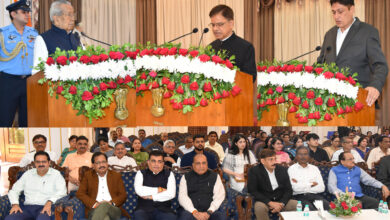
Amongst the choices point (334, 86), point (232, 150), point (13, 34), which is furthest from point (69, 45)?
point (232, 150)

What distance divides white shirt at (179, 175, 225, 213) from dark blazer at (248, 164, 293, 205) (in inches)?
21.4

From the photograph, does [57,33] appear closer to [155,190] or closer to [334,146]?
[155,190]

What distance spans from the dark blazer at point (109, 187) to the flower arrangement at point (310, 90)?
2675 millimetres

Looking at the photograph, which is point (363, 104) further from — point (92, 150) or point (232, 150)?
point (92, 150)

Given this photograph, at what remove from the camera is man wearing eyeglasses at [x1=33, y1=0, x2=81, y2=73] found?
8.29 ft

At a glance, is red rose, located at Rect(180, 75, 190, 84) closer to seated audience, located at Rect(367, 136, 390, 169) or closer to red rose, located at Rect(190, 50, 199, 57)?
red rose, located at Rect(190, 50, 199, 57)

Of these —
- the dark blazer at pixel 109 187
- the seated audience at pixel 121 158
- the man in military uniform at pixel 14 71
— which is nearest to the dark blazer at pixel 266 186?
the dark blazer at pixel 109 187

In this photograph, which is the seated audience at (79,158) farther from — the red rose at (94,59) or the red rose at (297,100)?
the red rose at (297,100)

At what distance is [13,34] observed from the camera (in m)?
2.62

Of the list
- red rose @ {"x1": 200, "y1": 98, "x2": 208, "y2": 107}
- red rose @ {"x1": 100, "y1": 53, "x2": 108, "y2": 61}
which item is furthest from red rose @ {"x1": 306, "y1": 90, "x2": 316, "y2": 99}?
red rose @ {"x1": 100, "y1": 53, "x2": 108, "y2": 61}

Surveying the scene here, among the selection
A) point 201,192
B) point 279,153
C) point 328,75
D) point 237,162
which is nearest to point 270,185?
point 237,162

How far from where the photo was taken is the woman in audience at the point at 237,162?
5.66 meters

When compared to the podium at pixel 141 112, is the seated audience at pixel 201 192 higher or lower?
lower

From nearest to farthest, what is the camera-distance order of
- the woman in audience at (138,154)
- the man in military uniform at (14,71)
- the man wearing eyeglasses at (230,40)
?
the man in military uniform at (14,71), the man wearing eyeglasses at (230,40), the woman in audience at (138,154)
